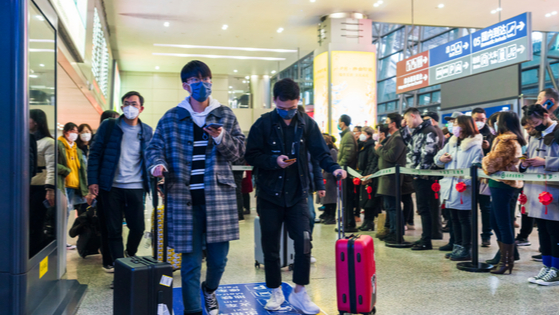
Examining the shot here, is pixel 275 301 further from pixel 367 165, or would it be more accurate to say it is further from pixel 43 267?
pixel 367 165

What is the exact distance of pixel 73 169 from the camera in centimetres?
556

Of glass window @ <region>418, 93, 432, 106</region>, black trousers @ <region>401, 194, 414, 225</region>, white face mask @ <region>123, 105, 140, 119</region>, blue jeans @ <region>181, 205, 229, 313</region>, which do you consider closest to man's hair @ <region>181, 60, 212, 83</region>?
blue jeans @ <region>181, 205, 229, 313</region>

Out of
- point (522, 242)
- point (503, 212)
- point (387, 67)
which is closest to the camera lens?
point (503, 212)

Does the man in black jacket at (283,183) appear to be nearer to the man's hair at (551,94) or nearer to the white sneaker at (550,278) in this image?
the white sneaker at (550,278)

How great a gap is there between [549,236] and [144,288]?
137 inches

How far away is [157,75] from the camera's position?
22344 mm

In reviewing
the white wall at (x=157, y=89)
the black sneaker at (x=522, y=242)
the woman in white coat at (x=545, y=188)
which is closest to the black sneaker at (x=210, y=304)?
the woman in white coat at (x=545, y=188)

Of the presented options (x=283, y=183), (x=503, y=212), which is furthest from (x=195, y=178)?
(x=503, y=212)

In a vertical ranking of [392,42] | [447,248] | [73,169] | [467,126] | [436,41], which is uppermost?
[392,42]

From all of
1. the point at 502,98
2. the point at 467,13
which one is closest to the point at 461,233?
the point at 502,98

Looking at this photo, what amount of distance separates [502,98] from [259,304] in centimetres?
969

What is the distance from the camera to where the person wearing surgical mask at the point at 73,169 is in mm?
5516

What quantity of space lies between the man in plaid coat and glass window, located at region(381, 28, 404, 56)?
44.1 feet

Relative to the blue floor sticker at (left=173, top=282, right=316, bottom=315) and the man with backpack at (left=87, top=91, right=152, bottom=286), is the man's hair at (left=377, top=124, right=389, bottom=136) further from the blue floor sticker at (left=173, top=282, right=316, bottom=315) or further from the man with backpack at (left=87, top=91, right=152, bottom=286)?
the man with backpack at (left=87, top=91, right=152, bottom=286)
